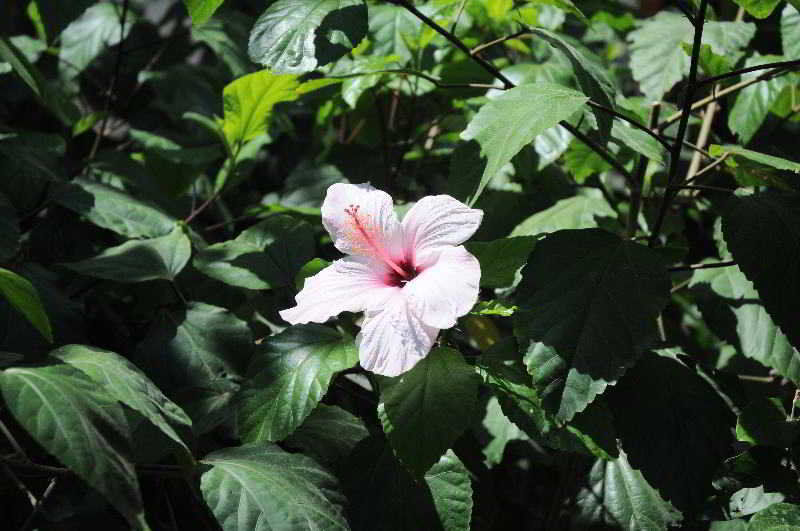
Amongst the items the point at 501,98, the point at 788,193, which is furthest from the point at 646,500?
the point at 501,98

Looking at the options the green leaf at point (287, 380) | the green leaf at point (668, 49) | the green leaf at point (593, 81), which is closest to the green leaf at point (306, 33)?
the green leaf at point (593, 81)

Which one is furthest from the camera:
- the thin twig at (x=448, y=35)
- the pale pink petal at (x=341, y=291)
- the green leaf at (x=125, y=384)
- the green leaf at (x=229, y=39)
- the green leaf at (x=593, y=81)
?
the green leaf at (x=229, y=39)

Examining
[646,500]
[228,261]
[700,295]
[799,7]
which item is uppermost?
[799,7]

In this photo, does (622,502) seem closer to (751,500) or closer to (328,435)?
(751,500)

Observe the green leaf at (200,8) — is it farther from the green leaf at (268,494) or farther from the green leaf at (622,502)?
the green leaf at (622,502)

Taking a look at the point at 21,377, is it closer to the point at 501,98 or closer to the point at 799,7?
the point at 501,98
